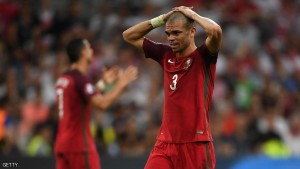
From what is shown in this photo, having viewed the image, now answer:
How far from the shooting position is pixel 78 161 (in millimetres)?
9102

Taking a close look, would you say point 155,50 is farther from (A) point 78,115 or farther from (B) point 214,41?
(A) point 78,115

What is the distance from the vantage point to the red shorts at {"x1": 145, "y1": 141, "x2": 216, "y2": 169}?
7.54 meters

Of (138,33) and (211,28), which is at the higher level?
(138,33)

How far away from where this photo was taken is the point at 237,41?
1611 centimetres

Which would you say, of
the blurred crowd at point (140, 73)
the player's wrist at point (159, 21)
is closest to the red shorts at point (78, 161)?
the player's wrist at point (159, 21)

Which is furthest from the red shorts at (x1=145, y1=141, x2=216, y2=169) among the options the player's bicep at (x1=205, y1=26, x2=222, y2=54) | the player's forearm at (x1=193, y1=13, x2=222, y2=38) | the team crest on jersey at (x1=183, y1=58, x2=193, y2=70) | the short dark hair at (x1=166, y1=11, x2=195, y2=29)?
the short dark hair at (x1=166, y1=11, x2=195, y2=29)

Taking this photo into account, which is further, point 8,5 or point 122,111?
point 8,5

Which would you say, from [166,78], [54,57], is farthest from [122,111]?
[166,78]

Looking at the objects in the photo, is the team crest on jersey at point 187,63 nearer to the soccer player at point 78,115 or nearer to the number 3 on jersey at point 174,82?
the number 3 on jersey at point 174,82

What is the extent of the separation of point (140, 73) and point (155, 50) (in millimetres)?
6959

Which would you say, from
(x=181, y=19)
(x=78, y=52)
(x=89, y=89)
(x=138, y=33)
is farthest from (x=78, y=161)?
(x=181, y=19)

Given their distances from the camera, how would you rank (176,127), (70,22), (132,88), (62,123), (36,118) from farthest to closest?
1. (70,22)
2. (132,88)
3. (36,118)
4. (62,123)
5. (176,127)

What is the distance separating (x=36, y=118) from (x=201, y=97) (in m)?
6.61

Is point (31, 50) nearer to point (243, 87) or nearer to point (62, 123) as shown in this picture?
point (243, 87)
